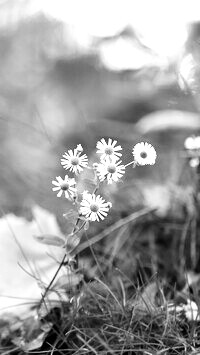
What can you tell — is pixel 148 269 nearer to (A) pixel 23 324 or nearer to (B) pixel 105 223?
(B) pixel 105 223

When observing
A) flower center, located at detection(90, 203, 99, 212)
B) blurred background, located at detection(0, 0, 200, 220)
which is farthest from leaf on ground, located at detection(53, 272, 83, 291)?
blurred background, located at detection(0, 0, 200, 220)

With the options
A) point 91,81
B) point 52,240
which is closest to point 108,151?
point 52,240

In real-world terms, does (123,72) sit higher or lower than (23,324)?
higher

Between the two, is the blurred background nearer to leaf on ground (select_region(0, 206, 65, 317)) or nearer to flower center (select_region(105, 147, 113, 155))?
leaf on ground (select_region(0, 206, 65, 317))

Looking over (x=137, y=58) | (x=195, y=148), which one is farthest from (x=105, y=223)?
(x=137, y=58)

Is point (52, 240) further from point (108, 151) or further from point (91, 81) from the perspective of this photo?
point (91, 81)

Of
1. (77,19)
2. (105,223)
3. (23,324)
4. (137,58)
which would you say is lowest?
(23,324)
